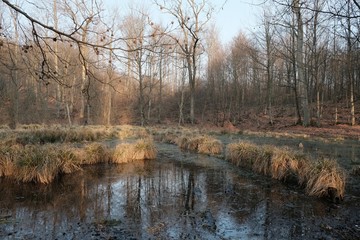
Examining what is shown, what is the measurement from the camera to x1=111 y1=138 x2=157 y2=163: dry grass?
10273 millimetres

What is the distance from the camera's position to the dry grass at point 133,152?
1027 cm

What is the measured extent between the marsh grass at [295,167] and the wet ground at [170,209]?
31cm

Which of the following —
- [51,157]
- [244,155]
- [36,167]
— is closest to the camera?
[36,167]

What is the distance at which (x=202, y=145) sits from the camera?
12.5 m

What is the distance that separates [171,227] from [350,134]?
52.1 feet

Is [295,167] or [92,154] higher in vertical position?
[92,154]

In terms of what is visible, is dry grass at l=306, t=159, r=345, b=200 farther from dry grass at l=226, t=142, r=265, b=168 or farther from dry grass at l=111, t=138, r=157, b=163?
dry grass at l=111, t=138, r=157, b=163

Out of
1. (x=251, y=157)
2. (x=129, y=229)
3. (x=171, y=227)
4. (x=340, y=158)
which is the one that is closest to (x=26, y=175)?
(x=129, y=229)

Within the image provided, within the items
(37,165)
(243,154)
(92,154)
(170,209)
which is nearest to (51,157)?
(37,165)

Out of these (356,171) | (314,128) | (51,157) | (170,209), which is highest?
(314,128)

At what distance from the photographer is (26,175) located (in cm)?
749

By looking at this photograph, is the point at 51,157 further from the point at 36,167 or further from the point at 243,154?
the point at 243,154

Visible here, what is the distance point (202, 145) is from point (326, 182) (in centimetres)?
654

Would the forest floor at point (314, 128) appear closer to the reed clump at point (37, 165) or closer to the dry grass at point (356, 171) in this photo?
the dry grass at point (356, 171)
